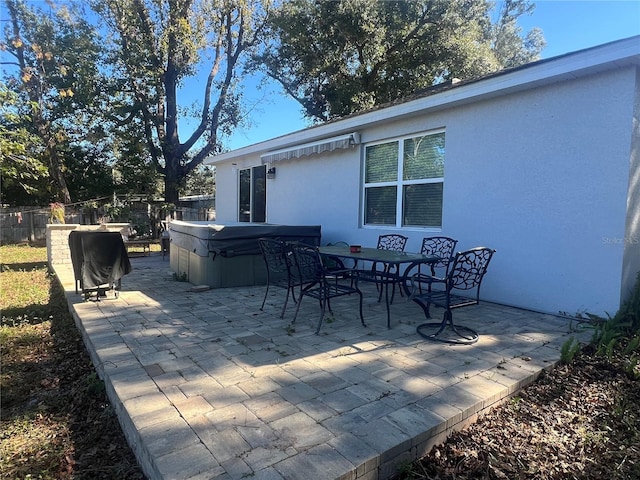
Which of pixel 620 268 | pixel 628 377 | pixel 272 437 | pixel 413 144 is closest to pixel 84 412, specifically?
pixel 272 437

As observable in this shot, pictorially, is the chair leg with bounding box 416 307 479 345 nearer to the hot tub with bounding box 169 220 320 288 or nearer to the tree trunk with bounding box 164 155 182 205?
the hot tub with bounding box 169 220 320 288

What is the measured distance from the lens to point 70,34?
1476 centimetres

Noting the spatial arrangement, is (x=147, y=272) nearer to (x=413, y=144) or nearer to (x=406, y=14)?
(x=413, y=144)

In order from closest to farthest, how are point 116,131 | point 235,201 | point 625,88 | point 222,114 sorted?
point 625,88
point 235,201
point 116,131
point 222,114

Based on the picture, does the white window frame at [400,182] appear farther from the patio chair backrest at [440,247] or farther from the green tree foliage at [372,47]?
the green tree foliage at [372,47]

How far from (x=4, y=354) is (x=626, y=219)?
6137 millimetres

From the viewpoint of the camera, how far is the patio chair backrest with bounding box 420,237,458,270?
201 inches

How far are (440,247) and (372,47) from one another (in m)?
11.9

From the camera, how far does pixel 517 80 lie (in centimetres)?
434

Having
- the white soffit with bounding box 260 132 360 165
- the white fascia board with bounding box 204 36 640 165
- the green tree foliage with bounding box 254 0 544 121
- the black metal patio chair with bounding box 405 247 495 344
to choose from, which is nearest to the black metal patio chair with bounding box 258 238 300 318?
the black metal patio chair with bounding box 405 247 495 344

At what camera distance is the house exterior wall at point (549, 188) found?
3.89m

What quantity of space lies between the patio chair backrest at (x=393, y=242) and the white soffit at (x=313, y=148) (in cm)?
183

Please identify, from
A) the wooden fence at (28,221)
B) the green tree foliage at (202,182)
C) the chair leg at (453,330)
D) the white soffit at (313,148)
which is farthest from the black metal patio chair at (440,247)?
the green tree foliage at (202,182)

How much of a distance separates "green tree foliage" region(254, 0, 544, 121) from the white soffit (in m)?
7.96
